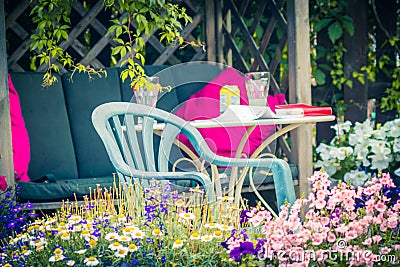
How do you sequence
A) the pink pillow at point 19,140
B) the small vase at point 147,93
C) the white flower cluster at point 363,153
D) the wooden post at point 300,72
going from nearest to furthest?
1. the small vase at point 147,93
2. the pink pillow at point 19,140
3. the wooden post at point 300,72
4. the white flower cluster at point 363,153

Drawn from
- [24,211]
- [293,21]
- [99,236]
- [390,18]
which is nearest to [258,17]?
[293,21]

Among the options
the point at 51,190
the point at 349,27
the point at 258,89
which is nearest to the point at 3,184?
the point at 51,190

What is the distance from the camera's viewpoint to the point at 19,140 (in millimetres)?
3199

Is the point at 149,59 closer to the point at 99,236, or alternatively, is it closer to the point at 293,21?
the point at 293,21

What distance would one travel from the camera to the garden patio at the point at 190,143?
1932 millimetres

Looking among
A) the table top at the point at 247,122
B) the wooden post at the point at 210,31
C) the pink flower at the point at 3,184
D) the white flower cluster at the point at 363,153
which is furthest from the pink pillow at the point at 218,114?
the pink flower at the point at 3,184

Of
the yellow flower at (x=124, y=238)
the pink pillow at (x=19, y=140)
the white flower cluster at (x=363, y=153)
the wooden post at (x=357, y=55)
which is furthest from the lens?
the wooden post at (x=357, y=55)

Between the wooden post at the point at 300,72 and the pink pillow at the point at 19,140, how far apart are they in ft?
4.60

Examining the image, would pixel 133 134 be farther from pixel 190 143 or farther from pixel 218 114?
pixel 218 114

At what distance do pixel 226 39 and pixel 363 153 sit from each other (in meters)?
1.13

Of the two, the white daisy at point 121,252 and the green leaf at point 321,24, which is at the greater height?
the green leaf at point 321,24

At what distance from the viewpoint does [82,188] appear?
298cm

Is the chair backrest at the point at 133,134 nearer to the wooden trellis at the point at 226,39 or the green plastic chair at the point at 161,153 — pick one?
the green plastic chair at the point at 161,153

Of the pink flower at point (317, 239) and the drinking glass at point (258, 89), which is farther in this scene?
the drinking glass at point (258, 89)
